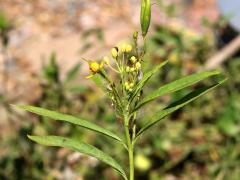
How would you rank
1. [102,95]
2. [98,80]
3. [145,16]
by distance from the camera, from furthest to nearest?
[102,95]
[98,80]
[145,16]

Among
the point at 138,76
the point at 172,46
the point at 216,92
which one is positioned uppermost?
the point at 172,46

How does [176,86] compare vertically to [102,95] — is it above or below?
Answer: below

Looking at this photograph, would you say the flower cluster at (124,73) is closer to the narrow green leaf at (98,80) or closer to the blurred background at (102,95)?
the narrow green leaf at (98,80)

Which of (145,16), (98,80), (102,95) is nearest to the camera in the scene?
(145,16)

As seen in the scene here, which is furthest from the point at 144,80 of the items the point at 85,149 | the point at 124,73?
the point at 85,149

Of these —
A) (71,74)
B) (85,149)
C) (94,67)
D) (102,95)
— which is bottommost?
(85,149)

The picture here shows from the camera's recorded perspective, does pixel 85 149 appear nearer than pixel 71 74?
Yes

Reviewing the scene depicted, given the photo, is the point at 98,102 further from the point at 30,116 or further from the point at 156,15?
the point at 156,15

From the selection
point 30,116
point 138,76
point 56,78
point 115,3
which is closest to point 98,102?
point 30,116

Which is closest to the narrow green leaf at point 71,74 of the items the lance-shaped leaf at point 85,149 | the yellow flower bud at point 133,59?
the lance-shaped leaf at point 85,149

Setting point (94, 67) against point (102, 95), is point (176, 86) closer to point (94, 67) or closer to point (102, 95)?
point (94, 67)
